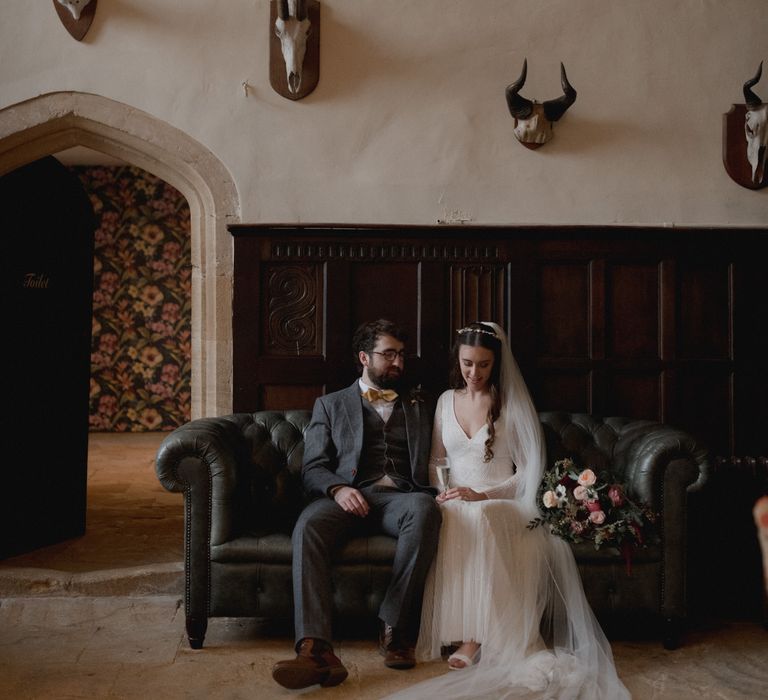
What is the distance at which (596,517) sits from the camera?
135 inches

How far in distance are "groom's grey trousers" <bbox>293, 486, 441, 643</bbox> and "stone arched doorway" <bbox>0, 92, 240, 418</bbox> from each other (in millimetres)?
1581

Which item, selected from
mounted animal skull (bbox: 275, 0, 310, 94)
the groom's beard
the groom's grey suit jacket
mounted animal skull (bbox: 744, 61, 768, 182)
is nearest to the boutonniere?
the groom's grey suit jacket

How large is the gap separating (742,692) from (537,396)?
2.01 meters

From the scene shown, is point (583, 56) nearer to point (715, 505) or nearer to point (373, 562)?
point (715, 505)

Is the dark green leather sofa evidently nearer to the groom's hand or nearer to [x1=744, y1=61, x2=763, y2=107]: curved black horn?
the groom's hand

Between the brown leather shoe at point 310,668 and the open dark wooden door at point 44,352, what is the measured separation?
95.0 inches

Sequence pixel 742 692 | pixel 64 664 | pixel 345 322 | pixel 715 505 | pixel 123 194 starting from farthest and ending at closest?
pixel 123 194 → pixel 345 322 → pixel 715 505 → pixel 64 664 → pixel 742 692

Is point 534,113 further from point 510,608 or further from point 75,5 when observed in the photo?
point 510,608

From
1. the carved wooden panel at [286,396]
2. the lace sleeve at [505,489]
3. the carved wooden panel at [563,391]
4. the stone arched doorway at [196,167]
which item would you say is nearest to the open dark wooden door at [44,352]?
the stone arched doorway at [196,167]

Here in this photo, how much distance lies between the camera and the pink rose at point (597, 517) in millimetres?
3416

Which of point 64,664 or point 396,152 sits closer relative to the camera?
point 64,664

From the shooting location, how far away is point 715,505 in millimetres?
4148

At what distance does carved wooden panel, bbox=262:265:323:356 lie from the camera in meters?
4.64

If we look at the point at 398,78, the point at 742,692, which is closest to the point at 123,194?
the point at 398,78
